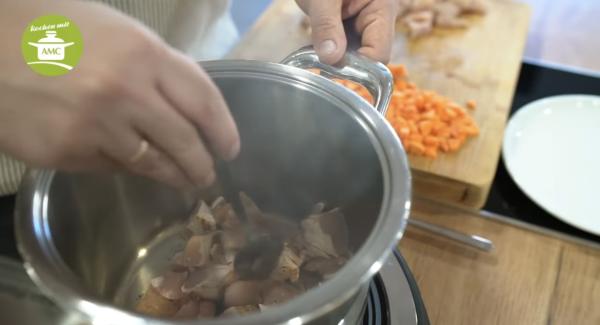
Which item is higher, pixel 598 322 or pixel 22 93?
pixel 22 93

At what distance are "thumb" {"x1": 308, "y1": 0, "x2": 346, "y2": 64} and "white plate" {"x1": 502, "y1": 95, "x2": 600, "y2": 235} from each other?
1.23 ft

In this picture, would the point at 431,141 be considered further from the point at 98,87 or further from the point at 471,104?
the point at 98,87

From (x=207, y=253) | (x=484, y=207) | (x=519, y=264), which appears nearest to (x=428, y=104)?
(x=484, y=207)

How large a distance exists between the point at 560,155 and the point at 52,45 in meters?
0.75

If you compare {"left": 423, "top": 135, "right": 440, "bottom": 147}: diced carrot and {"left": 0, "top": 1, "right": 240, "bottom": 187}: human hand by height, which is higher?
{"left": 0, "top": 1, "right": 240, "bottom": 187}: human hand

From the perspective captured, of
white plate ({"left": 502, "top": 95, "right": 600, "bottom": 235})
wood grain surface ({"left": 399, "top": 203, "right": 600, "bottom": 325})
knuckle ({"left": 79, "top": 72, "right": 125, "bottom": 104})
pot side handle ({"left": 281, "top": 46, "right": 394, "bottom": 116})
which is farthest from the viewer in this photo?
white plate ({"left": 502, "top": 95, "right": 600, "bottom": 235})

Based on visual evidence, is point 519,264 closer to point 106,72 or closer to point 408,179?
point 408,179

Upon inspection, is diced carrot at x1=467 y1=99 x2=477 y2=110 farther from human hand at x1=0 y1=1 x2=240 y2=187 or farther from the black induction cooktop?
human hand at x1=0 y1=1 x2=240 y2=187

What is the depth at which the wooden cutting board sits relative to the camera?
785 mm

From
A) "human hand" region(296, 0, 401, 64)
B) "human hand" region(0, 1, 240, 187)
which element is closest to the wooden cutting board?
"human hand" region(296, 0, 401, 64)

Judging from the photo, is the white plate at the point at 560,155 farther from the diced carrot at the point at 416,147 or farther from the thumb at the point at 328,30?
the thumb at the point at 328,30

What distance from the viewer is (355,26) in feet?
2.04

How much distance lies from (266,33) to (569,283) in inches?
26.5

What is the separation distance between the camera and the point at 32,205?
390mm
